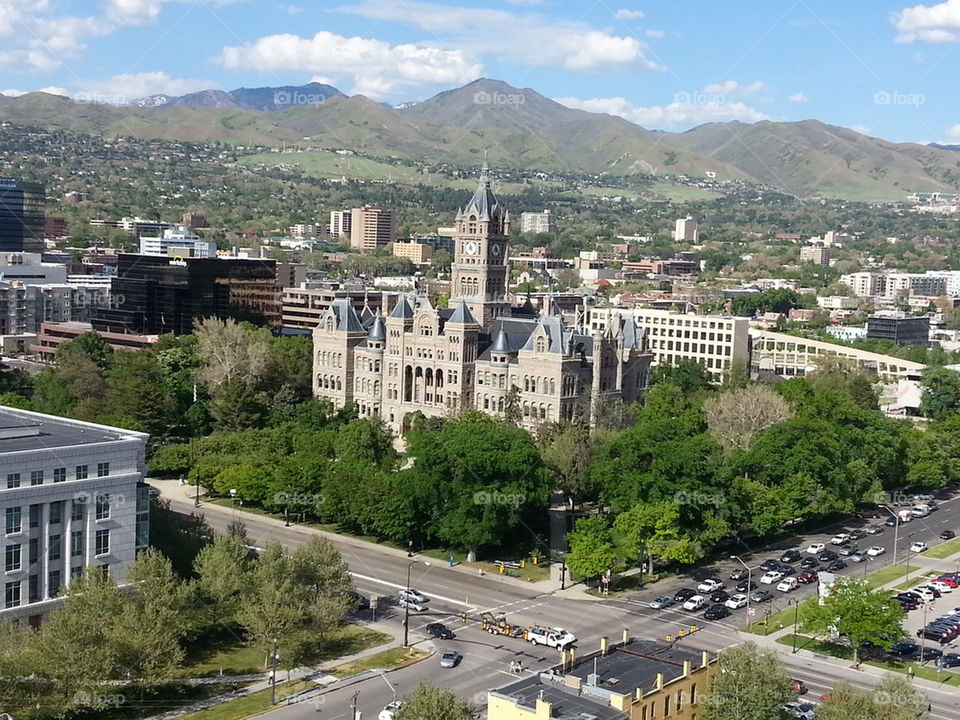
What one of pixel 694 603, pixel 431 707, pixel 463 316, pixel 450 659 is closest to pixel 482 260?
pixel 463 316

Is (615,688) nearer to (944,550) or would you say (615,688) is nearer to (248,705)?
(248,705)

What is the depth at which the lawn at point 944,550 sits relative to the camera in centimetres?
9700

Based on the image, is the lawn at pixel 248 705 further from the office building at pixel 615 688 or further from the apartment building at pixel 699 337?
the apartment building at pixel 699 337

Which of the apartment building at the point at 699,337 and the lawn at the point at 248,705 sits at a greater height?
the apartment building at the point at 699,337

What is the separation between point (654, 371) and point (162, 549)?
285ft

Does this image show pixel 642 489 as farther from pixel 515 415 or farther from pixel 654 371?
pixel 654 371

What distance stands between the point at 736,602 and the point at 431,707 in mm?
37493

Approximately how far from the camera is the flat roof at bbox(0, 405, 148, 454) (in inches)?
2808

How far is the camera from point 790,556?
305 ft

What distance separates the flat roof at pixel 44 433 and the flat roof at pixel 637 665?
35.2 meters

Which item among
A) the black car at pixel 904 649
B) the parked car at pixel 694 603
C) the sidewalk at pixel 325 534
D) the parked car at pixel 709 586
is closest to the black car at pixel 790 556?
the parked car at pixel 709 586

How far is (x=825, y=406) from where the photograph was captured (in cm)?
11975

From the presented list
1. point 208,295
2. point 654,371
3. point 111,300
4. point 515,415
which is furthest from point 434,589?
point 111,300

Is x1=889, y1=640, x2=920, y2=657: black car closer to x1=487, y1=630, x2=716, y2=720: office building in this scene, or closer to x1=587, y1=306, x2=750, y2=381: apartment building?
x1=487, y1=630, x2=716, y2=720: office building
